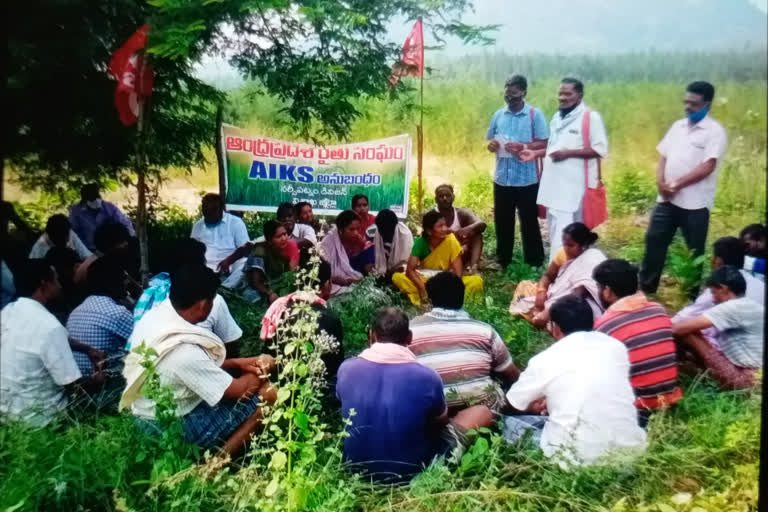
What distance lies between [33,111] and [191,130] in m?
0.73

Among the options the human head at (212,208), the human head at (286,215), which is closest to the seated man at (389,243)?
the human head at (286,215)

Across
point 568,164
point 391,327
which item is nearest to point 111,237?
point 391,327

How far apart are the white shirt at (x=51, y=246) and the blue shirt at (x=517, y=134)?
6.85ft

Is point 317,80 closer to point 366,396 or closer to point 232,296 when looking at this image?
point 232,296

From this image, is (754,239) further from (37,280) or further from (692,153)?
(37,280)

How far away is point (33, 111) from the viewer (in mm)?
3209

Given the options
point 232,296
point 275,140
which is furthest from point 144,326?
point 275,140

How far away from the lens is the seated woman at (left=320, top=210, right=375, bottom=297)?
12.4 feet

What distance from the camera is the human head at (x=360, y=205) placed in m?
3.76

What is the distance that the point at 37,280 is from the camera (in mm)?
3213

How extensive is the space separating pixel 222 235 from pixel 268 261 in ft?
0.91

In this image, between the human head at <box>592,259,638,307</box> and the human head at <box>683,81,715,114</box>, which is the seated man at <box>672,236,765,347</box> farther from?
Result: the human head at <box>683,81,715,114</box>

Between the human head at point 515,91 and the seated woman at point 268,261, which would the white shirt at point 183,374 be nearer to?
the seated woman at point 268,261

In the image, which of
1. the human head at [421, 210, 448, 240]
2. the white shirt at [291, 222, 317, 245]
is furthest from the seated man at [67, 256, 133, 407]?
the human head at [421, 210, 448, 240]
